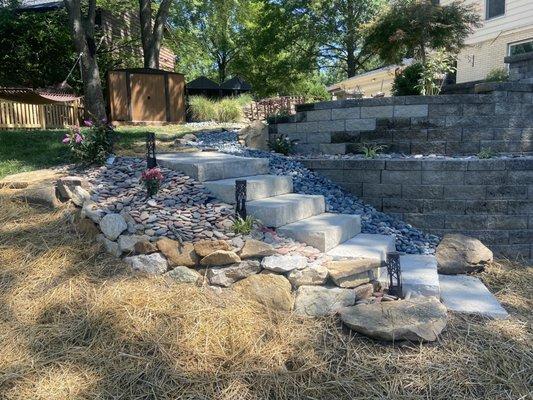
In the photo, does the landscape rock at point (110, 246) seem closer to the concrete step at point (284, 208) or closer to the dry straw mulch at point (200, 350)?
the dry straw mulch at point (200, 350)

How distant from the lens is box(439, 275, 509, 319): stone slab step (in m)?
2.99

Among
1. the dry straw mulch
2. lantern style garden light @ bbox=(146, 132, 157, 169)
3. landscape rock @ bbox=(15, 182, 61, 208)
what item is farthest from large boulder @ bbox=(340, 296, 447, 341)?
landscape rock @ bbox=(15, 182, 61, 208)

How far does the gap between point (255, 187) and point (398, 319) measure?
6.01 ft

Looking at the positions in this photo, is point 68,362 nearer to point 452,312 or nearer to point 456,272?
point 452,312

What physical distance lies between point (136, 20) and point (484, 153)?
1521 cm

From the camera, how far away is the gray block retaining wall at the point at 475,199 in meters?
4.77

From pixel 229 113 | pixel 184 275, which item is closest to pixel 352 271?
pixel 184 275

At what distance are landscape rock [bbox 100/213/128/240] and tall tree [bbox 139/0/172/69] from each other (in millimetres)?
9970

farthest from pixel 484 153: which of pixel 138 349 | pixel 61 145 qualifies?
pixel 61 145

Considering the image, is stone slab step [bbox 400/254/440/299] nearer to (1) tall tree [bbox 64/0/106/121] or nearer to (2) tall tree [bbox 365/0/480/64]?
(2) tall tree [bbox 365/0/480/64]

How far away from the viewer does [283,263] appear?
2941 mm

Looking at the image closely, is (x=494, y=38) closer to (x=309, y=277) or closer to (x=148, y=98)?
(x=148, y=98)

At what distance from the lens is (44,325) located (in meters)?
2.59

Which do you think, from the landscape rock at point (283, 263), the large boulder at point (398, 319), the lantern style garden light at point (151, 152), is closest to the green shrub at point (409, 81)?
the lantern style garden light at point (151, 152)
